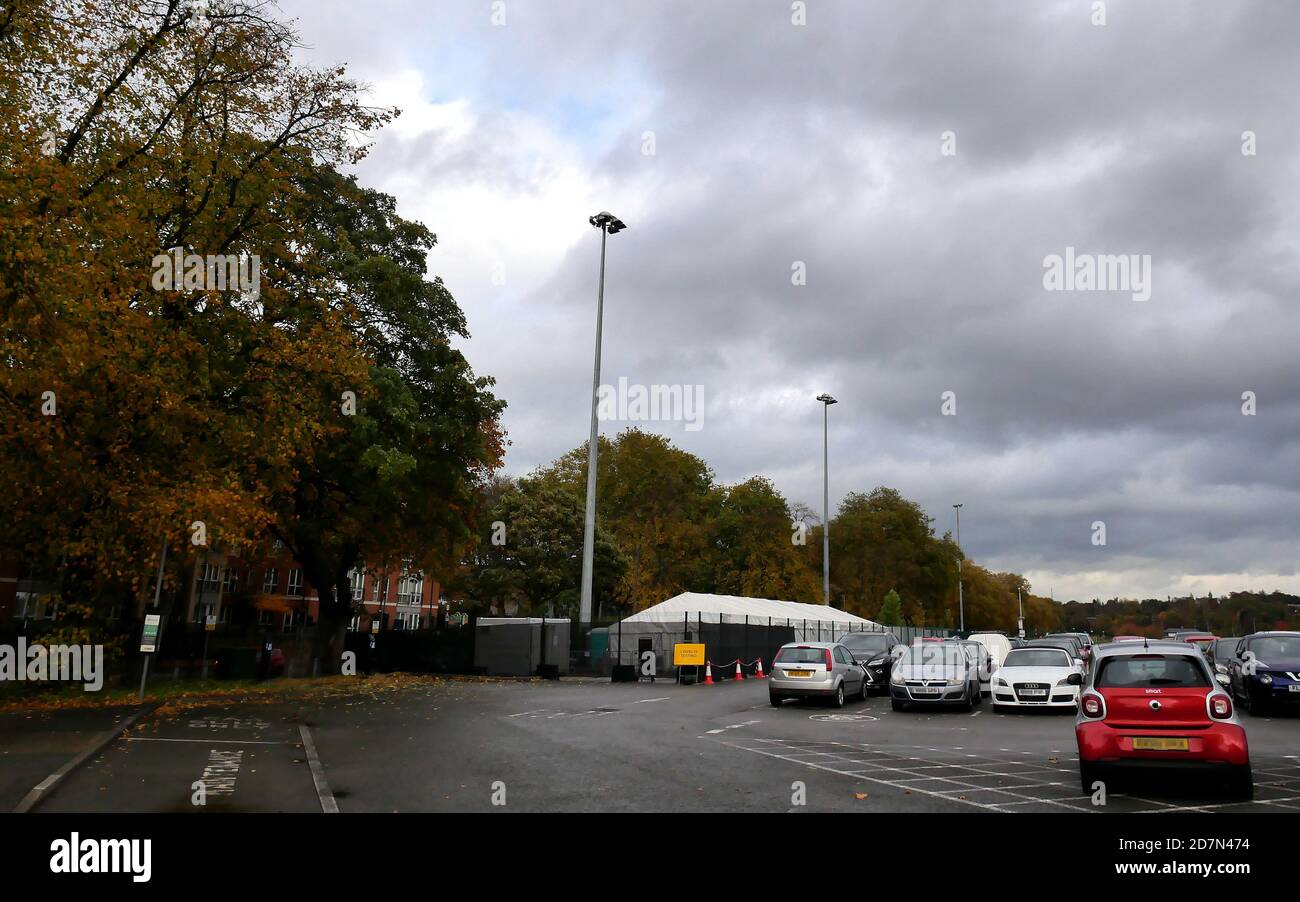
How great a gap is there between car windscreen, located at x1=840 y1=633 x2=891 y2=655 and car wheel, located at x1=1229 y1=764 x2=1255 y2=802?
1683cm

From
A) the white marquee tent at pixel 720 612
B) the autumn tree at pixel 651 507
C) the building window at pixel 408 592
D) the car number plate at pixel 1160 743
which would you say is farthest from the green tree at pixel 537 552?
the car number plate at pixel 1160 743

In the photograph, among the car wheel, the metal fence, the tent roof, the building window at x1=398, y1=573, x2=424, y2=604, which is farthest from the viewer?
the building window at x1=398, y1=573, x2=424, y2=604

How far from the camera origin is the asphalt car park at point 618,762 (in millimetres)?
8672

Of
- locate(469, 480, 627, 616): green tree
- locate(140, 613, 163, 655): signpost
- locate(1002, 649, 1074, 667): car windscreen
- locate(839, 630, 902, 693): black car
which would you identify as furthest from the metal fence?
locate(469, 480, 627, 616): green tree

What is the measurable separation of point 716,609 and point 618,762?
28.0 metres

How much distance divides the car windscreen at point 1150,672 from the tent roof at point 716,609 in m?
23.8

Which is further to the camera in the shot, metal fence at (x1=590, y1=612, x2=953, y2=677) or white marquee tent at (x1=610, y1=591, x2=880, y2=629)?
white marquee tent at (x1=610, y1=591, x2=880, y2=629)

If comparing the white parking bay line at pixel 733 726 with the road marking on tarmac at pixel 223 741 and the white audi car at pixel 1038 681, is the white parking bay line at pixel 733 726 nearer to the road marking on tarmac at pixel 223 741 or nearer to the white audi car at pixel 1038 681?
the white audi car at pixel 1038 681

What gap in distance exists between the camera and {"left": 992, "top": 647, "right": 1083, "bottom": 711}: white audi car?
1838 centimetres

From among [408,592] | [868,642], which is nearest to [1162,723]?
[868,642]

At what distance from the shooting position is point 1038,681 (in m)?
18.6

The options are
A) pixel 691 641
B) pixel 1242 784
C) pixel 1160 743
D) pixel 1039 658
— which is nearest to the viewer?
pixel 1242 784

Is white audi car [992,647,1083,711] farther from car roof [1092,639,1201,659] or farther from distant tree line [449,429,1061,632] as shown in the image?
distant tree line [449,429,1061,632]

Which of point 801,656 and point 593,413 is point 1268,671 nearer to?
point 801,656
